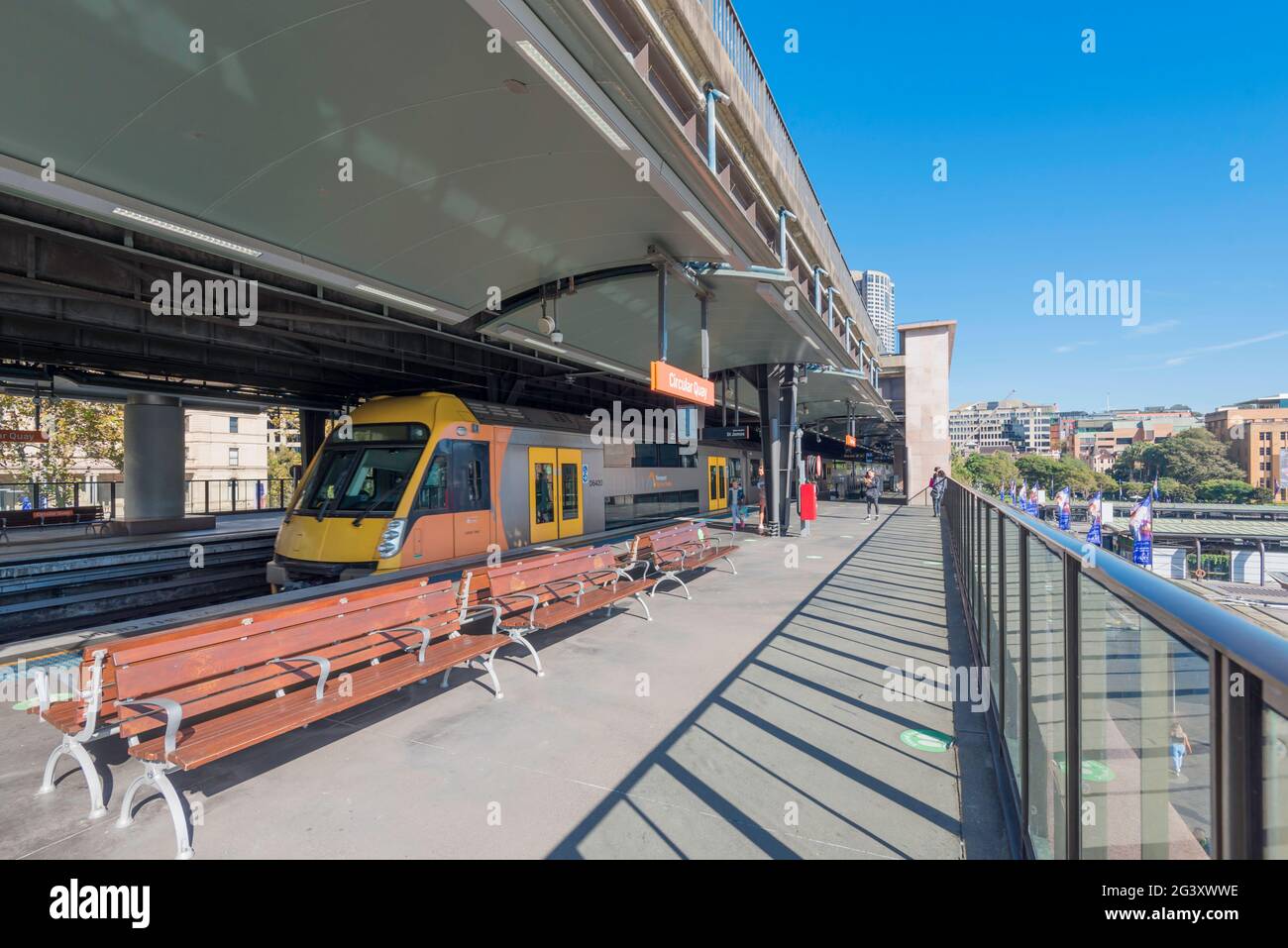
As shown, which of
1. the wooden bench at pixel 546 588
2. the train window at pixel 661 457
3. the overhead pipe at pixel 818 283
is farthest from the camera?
the train window at pixel 661 457

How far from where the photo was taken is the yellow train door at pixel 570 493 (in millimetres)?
13383

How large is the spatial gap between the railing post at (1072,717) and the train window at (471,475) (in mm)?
9013

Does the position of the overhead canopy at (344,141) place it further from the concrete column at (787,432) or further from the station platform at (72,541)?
the concrete column at (787,432)

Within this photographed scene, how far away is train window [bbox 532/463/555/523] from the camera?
1246 centimetres

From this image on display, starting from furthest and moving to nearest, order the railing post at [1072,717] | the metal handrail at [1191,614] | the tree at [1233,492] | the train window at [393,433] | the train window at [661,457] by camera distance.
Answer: the tree at [1233,492], the train window at [661,457], the train window at [393,433], the railing post at [1072,717], the metal handrail at [1191,614]

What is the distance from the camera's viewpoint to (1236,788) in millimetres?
1152

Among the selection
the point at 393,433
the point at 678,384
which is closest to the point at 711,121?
the point at 678,384

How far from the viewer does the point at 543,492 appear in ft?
41.8

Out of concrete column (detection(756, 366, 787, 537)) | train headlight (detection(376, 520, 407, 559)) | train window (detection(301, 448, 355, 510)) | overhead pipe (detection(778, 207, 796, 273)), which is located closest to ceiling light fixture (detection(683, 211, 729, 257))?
overhead pipe (detection(778, 207, 796, 273))

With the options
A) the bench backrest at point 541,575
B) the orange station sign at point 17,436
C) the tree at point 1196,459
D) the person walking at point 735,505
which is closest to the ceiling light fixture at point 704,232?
the bench backrest at point 541,575

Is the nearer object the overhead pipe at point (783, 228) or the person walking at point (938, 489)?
the overhead pipe at point (783, 228)
